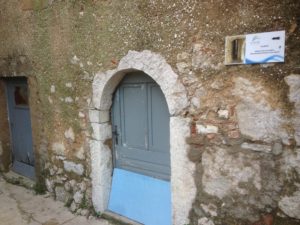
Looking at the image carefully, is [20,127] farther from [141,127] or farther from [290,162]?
[290,162]

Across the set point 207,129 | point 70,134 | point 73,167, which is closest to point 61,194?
point 73,167

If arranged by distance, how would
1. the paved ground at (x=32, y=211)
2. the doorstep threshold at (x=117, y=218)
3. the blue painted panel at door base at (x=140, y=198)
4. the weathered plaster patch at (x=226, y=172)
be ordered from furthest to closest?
1. the paved ground at (x=32, y=211)
2. the doorstep threshold at (x=117, y=218)
3. the blue painted panel at door base at (x=140, y=198)
4. the weathered plaster patch at (x=226, y=172)

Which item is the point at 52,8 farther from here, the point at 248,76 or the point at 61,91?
the point at 248,76

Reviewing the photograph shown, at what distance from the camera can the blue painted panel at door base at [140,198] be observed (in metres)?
2.70

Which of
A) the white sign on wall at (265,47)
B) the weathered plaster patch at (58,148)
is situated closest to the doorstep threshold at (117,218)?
the weathered plaster patch at (58,148)

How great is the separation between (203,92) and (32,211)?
2.66 metres

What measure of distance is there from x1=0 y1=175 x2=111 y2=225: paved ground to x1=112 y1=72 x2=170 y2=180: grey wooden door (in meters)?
0.81

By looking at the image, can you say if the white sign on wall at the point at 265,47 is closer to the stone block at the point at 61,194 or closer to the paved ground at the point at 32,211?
the paved ground at the point at 32,211

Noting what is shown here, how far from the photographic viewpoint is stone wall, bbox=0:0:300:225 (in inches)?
73.3

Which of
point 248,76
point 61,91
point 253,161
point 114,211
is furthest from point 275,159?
point 61,91

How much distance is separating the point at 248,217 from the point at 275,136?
69 cm

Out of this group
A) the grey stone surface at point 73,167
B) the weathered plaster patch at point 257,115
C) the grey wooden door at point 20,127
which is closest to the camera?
the weathered plaster patch at point 257,115

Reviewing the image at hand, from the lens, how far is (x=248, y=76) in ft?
6.41

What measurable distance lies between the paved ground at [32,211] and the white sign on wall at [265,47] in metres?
2.34
